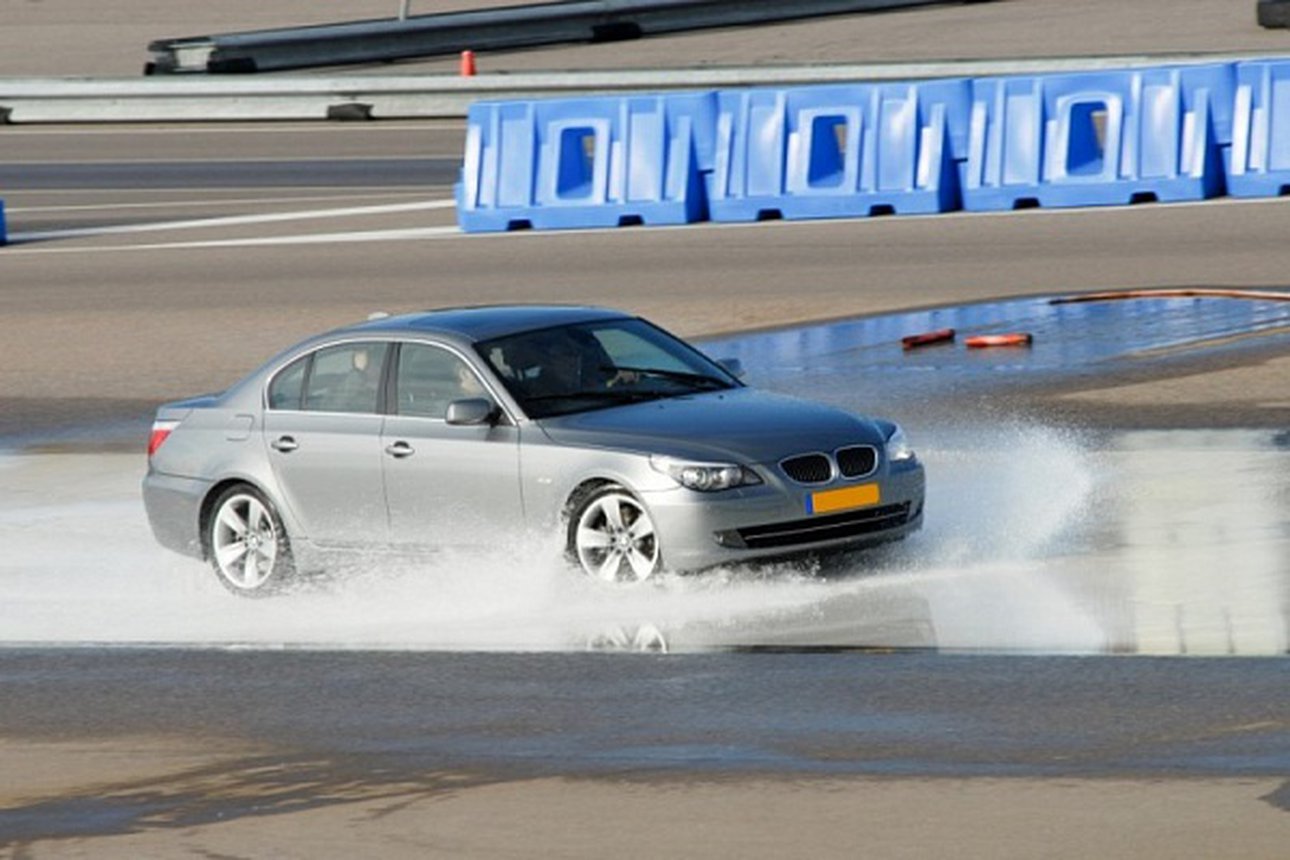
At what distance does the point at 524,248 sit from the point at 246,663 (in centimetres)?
1478

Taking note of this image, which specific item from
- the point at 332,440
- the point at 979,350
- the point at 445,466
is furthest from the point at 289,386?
the point at 979,350

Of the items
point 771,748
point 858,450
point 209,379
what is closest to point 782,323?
point 209,379

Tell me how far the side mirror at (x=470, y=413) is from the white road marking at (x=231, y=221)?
Answer: 52.9 feet

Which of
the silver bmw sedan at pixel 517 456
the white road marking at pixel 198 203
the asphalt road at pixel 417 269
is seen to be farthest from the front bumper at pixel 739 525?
the white road marking at pixel 198 203

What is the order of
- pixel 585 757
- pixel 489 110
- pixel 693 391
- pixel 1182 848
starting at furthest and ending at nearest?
pixel 489 110, pixel 693 391, pixel 585 757, pixel 1182 848

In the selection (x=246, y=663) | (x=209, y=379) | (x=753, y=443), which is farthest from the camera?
(x=209, y=379)

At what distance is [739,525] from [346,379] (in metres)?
2.38

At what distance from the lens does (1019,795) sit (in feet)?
27.9

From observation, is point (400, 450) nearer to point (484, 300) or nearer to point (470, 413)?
point (470, 413)

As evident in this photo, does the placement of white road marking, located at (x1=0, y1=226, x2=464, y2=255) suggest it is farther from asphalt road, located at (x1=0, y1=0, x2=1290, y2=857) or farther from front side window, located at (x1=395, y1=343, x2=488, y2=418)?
front side window, located at (x1=395, y1=343, x2=488, y2=418)

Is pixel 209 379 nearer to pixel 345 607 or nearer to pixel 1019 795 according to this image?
pixel 345 607

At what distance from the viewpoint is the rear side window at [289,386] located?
1387cm

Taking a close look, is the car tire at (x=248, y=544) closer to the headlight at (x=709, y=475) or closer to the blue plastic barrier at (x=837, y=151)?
the headlight at (x=709, y=475)

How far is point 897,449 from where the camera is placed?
42.9ft
